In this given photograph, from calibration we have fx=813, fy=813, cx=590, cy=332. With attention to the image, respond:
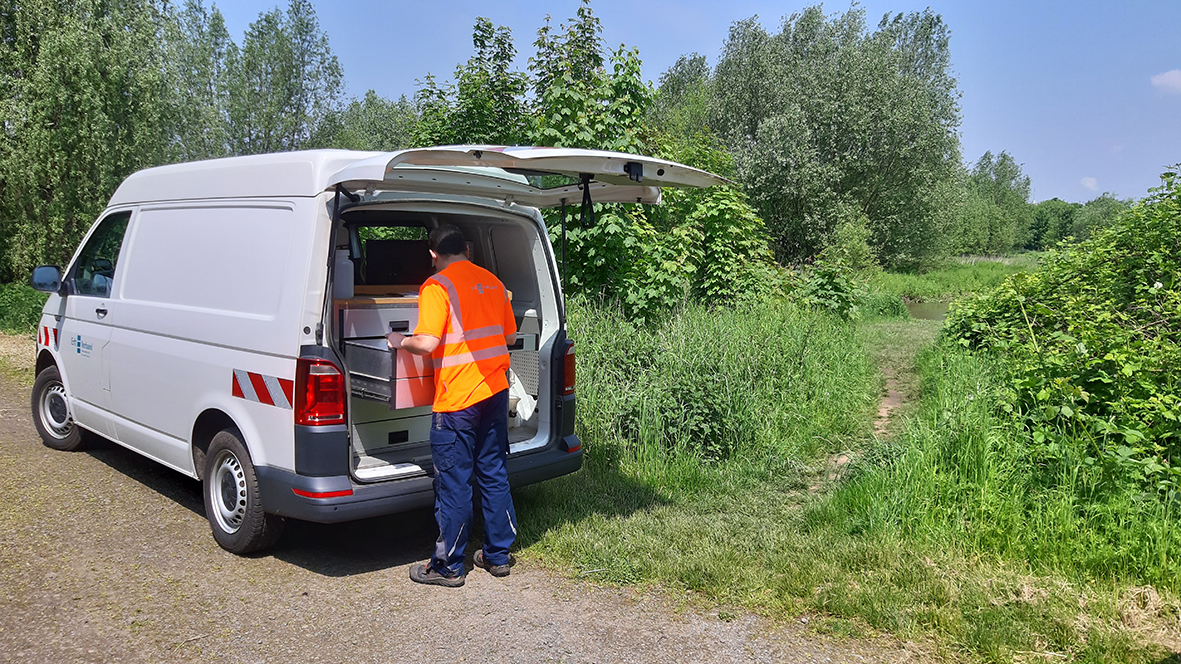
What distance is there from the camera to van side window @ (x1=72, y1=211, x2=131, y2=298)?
18.5 ft

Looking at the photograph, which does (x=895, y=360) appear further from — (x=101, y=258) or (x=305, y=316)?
(x=101, y=258)

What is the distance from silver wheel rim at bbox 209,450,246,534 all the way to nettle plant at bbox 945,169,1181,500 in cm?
450

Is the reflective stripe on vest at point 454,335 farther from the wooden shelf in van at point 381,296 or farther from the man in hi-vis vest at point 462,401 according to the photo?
the wooden shelf in van at point 381,296

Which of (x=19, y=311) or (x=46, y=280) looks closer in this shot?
(x=46, y=280)

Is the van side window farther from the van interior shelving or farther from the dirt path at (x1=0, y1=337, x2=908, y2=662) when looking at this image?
the van interior shelving

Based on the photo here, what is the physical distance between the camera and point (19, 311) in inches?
531

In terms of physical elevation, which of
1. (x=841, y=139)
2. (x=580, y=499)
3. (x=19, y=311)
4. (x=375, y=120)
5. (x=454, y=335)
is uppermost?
(x=375, y=120)

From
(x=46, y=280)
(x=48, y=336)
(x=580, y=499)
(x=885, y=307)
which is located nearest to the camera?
(x=580, y=499)

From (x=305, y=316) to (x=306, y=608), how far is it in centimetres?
140

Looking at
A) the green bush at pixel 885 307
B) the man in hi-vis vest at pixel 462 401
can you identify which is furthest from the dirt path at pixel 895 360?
the man in hi-vis vest at pixel 462 401

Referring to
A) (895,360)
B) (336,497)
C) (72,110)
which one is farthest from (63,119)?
(895,360)

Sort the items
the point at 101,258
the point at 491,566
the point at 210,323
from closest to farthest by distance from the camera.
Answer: the point at 491,566 → the point at 210,323 → the point at 101,258

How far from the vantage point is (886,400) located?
29.2ft

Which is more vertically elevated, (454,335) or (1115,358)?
(454,335)
